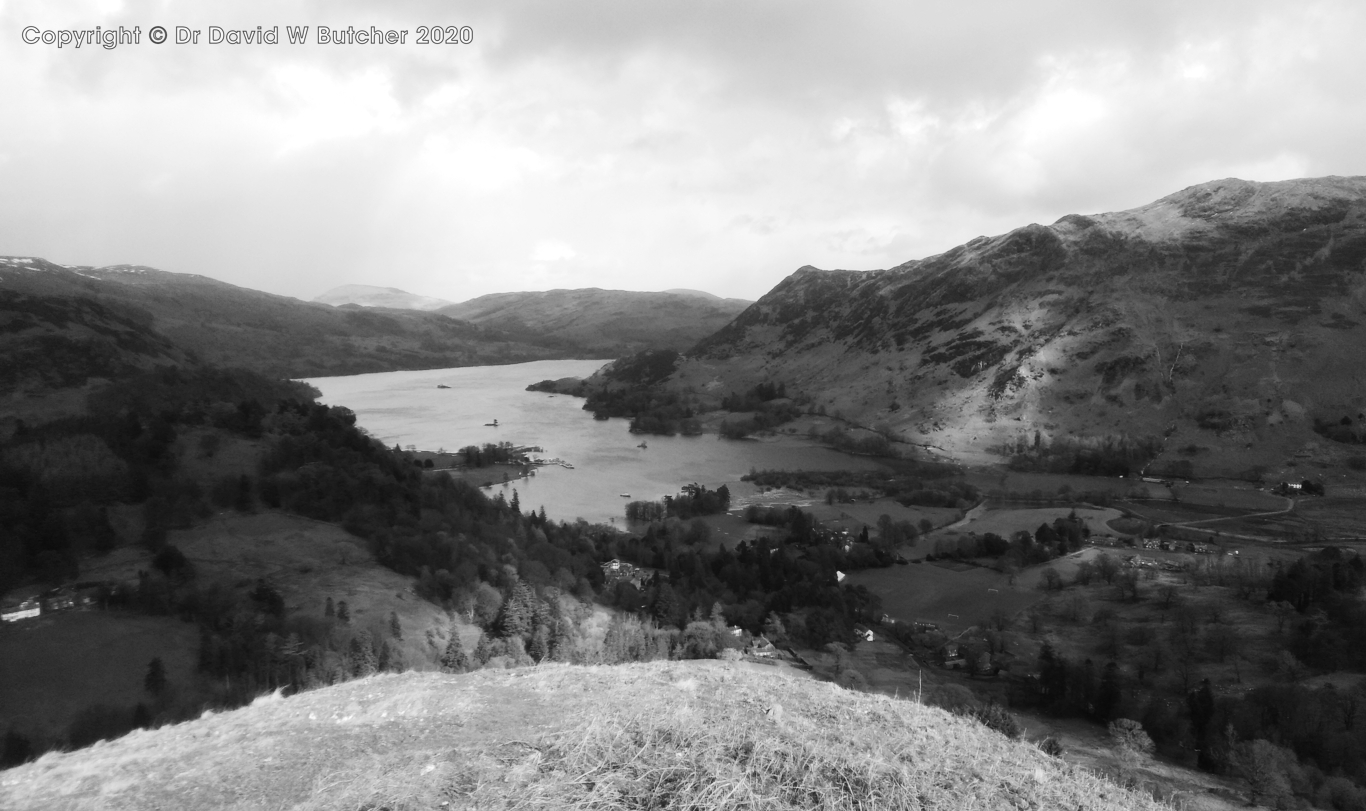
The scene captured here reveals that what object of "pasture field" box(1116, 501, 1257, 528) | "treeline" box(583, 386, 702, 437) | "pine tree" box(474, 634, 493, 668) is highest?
"treeline" box(583, 386, 702, 437)

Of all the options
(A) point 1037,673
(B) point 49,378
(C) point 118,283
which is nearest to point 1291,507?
(A) point 1037,673

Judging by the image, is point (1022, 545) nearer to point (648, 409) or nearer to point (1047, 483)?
point (1047, 483)

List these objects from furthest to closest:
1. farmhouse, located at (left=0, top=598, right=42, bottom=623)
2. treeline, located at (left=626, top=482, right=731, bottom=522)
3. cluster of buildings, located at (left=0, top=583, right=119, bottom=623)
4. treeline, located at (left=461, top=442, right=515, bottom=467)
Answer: treeline, located at (left=461, top=442, right=515, bottom=467)
treeline, located at (left=626, top=482, right=731, bottom=522)
cluster of buildings, located at (left=0, top=583, right=119, bottom=623)
farmhouse, located at (left=0, top=598, right=42, bottom=623)

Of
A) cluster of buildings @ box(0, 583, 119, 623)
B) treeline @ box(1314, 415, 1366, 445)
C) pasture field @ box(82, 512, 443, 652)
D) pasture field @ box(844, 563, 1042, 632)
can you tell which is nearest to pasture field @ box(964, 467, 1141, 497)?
treeline @ box(1314, 415, 1366, 445)

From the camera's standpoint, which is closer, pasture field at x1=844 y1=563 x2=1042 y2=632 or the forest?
the forest

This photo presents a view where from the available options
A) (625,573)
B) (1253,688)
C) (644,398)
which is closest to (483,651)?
(625,573)

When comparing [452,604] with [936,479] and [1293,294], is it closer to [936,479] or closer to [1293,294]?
[936,479]

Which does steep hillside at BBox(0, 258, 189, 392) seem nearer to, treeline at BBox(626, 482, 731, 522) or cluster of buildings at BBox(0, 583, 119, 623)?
cluster of buildings at BBox(0, 583, 119, 623)

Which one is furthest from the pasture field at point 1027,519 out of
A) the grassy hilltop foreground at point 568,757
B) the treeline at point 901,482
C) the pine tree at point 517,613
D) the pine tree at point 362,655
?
the grassy hilltop foreground at point 568,757
